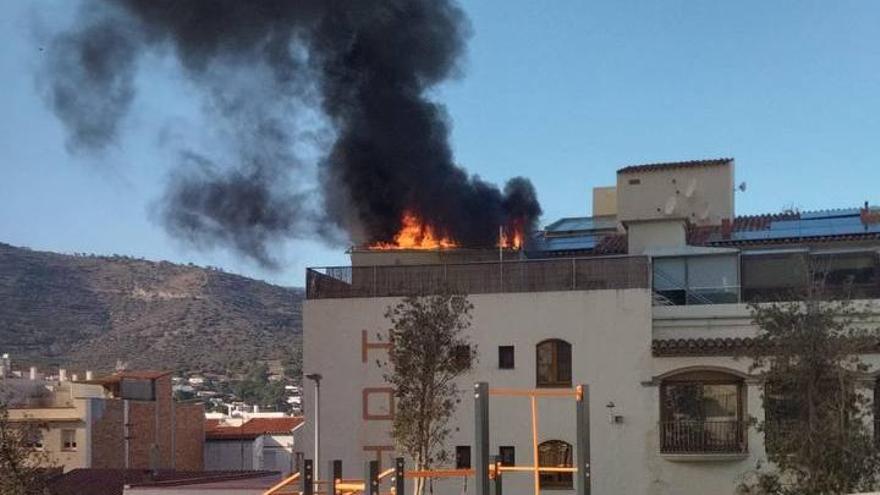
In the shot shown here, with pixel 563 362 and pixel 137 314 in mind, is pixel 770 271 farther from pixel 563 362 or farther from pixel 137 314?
pixel 137 314

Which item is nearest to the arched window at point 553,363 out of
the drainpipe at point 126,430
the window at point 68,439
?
the drainpipe at point 126,430

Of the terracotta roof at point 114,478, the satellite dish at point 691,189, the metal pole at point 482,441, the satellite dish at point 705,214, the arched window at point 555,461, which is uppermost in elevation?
the satellite dish at point 691,189

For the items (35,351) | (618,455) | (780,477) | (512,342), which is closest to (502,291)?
(512,342)

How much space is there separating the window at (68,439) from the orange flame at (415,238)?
1849 cm

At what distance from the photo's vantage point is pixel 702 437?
116 feet

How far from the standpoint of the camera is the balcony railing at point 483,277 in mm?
36938

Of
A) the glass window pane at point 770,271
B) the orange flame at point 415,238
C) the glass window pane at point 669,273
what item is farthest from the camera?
the orange flame at point 415,238

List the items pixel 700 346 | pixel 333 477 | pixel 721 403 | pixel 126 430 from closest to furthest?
1. pixel 333 477
2. pixel 700 346
3. pixel 721 403
4. pixel 126 430

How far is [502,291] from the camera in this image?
3775 cm

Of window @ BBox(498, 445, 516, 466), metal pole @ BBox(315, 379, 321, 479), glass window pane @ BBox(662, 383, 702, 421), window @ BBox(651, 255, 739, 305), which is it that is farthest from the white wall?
window @ BBox(651, 255, 739, 305)

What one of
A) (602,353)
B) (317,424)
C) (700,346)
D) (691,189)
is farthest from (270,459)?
(700,346)

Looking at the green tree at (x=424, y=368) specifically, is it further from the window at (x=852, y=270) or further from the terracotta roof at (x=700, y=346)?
the window at (x=852, y=270)

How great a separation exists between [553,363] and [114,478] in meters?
15.1

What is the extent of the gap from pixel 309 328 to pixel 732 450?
12.9 m
